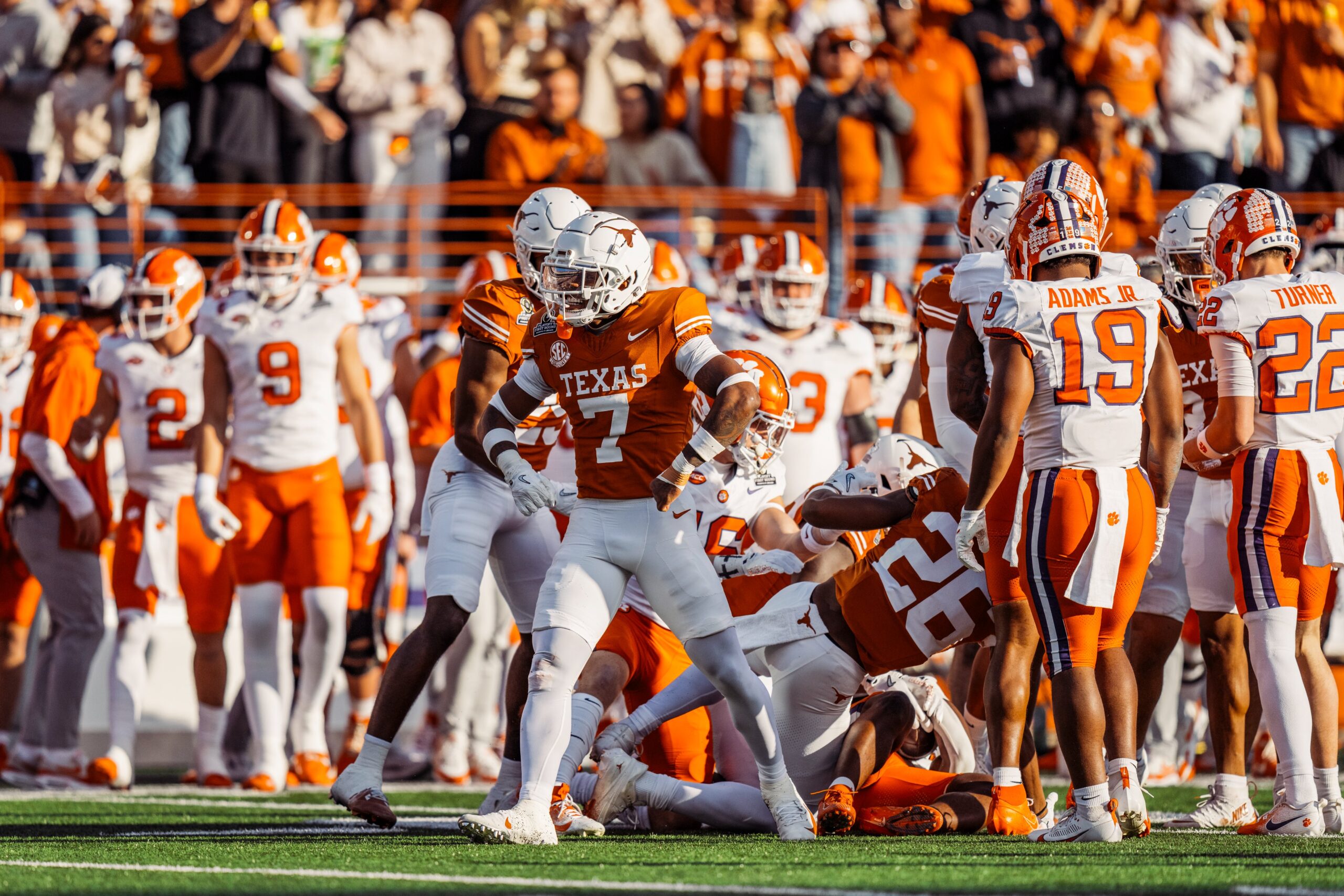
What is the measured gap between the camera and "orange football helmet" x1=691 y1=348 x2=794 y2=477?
648 centimetres

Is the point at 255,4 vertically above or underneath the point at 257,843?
above

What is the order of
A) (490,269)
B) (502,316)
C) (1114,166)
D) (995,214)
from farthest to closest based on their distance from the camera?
1. (1114,166)
2. (490,269)
3. (995,214)
4. (502,316)

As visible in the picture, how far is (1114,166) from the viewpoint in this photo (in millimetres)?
11477

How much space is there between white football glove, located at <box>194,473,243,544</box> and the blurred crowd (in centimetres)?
392

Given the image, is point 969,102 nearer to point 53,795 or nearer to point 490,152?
point 490,152

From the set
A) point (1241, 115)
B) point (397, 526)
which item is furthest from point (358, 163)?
point (1241, 115)

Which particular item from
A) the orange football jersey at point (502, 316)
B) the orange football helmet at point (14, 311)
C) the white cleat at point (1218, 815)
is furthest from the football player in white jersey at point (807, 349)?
the orange football helmet at point (14, 311)

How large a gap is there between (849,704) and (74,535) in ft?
14.4

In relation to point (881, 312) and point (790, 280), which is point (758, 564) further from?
point (881, 312)

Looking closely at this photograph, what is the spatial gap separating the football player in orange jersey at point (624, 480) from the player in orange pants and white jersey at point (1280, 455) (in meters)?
1.56

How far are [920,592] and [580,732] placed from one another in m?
1.21

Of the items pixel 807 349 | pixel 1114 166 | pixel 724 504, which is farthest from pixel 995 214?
pixel 1114 166

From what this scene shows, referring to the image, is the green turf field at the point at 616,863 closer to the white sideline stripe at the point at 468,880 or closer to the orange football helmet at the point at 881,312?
the white sideline stripe at the point at 468,880

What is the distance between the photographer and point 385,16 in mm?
11883
